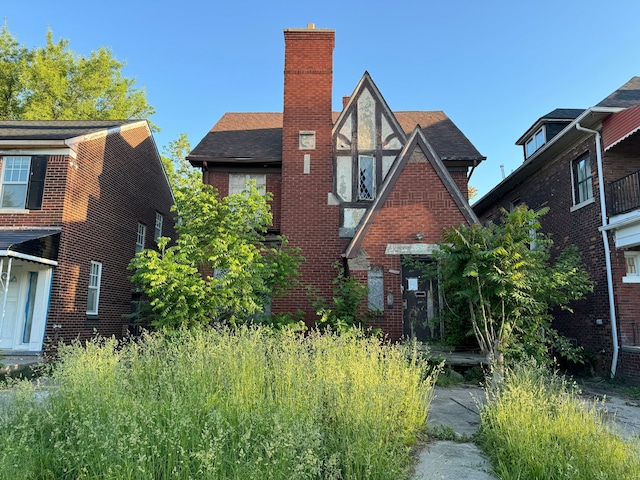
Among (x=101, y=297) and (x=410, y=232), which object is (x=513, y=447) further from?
(x=101, y=297)

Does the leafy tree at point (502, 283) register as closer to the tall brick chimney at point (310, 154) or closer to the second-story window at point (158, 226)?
the tall brick chimney at point (310, 154)

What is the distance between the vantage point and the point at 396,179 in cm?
1120

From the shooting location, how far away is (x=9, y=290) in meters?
11.6

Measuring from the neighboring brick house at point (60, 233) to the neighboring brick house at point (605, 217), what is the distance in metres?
13.7

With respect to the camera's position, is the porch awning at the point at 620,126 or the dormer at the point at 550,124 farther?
the dormer at the point at 550,124

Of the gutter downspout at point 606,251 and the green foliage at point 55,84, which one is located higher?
the green foliage at point 55,84

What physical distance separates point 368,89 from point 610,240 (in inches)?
335

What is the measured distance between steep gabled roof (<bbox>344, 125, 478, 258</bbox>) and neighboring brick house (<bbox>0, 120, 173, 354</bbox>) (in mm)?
7707

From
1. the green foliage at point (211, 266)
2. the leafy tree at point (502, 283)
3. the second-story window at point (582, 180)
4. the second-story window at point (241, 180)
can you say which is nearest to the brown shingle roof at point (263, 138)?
the second-story window at point (241, 180)

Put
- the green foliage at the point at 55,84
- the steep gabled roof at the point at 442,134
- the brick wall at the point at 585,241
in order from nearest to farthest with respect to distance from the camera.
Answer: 1. the brick wall at the point at 585,241
2. the steep gabled roof at the point at 442,134
3. the green foliage at the point at 55,84

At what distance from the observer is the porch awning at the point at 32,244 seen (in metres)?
9.99

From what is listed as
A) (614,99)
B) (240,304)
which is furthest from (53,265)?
(614,99)

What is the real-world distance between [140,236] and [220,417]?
14.1 metres

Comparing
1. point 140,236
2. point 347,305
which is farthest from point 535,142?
point 140,236
